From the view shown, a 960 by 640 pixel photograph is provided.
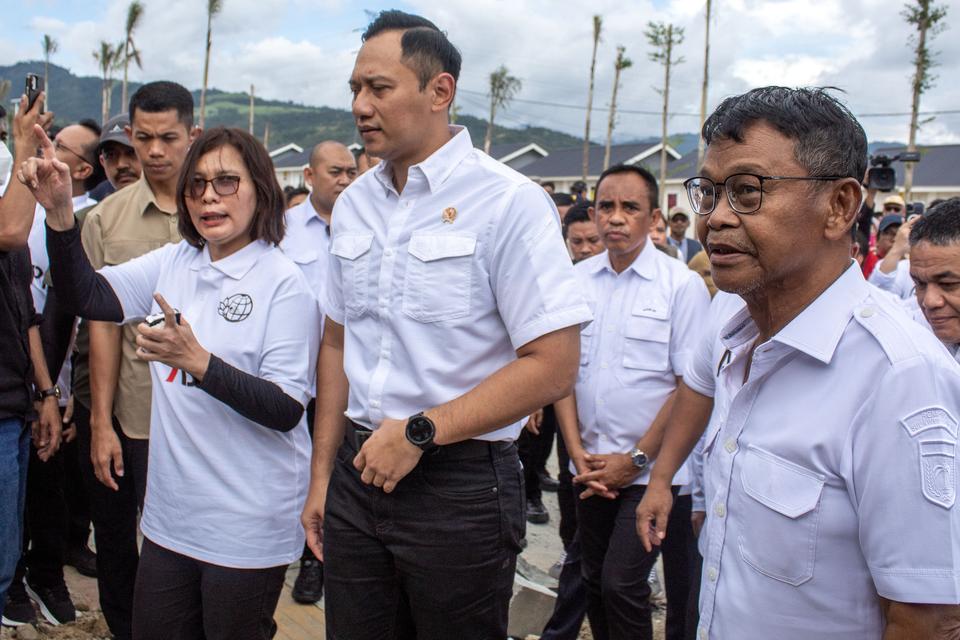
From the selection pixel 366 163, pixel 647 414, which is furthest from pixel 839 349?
pixel 366 163

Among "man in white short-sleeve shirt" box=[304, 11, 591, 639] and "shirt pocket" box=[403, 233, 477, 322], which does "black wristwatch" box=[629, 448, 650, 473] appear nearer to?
"man in white short-sleeve shirt" box=[304, 11, 591, 639]

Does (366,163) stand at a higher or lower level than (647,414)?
higher

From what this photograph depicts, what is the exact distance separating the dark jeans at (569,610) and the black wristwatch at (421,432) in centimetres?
188

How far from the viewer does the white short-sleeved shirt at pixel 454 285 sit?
2.11 metres

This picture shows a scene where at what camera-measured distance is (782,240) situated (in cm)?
159

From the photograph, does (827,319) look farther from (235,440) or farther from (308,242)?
(308,242)

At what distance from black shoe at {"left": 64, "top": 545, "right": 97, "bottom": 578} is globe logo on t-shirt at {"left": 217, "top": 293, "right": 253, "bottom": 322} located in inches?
103

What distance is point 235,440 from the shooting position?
2555 mm

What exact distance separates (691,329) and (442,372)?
168 centimetres

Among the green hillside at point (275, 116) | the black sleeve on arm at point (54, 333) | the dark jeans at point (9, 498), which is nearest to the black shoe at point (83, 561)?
the black sleeve on arm at point (54, 333)

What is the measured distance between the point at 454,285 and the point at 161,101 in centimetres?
211

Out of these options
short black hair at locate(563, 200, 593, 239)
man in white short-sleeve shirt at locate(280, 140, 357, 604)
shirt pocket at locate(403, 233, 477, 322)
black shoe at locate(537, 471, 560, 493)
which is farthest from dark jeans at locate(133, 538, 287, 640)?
black shoe at locate(537, 471, 560, 493)

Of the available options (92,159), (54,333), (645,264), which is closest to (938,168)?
(645,264)

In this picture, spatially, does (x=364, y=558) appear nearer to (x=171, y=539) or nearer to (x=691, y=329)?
(x=171, y=539)
